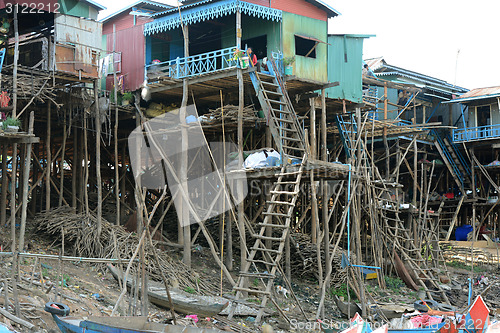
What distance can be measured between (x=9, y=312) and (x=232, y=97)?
417 inches

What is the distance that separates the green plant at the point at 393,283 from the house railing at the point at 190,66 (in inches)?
327

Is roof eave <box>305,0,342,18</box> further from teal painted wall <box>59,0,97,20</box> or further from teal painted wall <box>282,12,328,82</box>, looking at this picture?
teal painted wall <box>59,0,97,20</box>

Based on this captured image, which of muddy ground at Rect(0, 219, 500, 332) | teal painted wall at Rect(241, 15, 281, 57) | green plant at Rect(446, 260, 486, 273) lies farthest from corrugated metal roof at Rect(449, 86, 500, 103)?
teal painted wall at Rect(241, 15, 281, 57)

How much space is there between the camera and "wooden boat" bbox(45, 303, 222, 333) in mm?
10570

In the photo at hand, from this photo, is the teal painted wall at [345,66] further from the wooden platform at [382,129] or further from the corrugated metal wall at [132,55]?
the corrugated metal wall at [132,55]

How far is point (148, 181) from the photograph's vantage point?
79.7 feet

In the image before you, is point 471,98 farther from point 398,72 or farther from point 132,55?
point 132,55

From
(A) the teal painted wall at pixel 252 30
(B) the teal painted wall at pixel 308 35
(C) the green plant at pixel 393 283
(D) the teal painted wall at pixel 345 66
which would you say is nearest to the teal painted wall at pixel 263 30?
(A) the teal painted wall at pixel 252 30

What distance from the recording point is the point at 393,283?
20.8m

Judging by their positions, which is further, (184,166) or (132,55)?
Result: (132,55)

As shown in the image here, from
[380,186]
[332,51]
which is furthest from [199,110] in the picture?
[380,186]

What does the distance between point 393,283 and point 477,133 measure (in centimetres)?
1162

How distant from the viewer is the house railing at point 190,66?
17734 millimetres

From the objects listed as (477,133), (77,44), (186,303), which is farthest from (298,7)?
(477,133)
